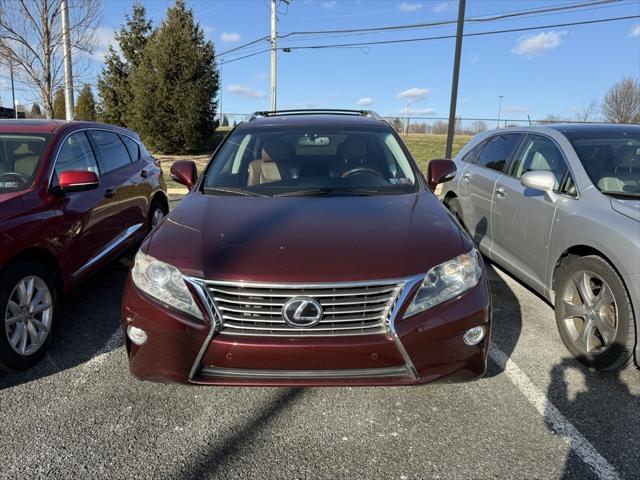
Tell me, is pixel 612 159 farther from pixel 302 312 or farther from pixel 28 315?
pixel 28 315

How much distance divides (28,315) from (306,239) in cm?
204

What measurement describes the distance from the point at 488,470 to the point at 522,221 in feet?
8.17

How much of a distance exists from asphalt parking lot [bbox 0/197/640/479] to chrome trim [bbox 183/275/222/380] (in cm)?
48

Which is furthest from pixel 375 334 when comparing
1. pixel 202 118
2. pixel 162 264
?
pixel 202 118

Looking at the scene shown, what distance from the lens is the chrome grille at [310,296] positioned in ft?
7.88

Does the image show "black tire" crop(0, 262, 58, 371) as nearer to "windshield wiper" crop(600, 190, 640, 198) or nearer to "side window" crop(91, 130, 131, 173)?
"side window" crop(91, 130, 131, 173)

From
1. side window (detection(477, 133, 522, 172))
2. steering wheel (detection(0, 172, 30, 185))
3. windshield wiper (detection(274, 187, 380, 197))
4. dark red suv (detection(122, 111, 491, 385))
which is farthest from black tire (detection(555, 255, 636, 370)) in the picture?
steering wheel (detection(0, 172, 30, 185))

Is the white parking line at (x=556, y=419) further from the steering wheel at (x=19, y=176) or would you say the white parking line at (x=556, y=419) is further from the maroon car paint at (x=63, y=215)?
the steering wheel at (x=19, y=176)

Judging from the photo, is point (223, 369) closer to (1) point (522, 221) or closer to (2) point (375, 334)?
(2) point (375, 334)

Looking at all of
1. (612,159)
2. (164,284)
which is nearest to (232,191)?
(164,284)

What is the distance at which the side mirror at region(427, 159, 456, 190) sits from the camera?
13.3ft

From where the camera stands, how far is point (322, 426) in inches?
108

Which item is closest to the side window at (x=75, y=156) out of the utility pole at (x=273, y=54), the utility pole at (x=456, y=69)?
the utility pole at (x=456, y=69)

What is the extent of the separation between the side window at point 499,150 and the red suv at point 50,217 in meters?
3.85
